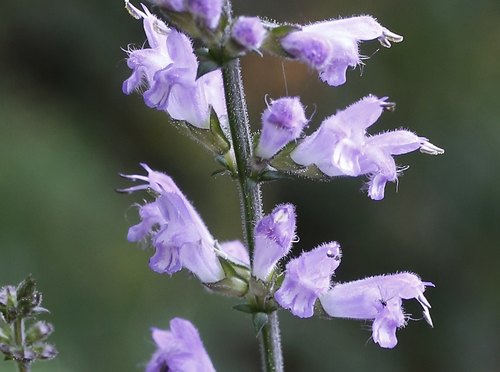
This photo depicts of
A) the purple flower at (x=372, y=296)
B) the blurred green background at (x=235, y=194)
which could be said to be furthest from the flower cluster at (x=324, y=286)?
the blurred green background at (x=235, y=194)

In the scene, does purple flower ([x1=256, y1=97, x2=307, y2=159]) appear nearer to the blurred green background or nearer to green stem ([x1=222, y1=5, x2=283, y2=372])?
green stem ([x1=222, y1=5, x2=283, y2=372])

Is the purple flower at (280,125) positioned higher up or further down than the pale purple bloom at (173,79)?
further down

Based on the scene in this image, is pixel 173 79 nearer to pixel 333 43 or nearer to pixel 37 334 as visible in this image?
pixel 333 43

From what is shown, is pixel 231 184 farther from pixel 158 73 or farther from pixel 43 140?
pixel 158 73

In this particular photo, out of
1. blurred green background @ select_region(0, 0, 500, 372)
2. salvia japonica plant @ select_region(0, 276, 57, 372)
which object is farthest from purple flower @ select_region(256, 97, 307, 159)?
blurred green background @ select_region(0, 0, 500, 372)

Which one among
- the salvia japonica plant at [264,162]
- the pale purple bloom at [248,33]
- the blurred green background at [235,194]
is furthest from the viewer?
the blurred green background at [235,194]

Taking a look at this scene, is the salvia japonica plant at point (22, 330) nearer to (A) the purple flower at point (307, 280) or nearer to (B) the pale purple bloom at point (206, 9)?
(A) the purple flower at point (307, 280)

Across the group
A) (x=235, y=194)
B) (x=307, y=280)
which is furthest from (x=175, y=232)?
(x=235, y=194)
